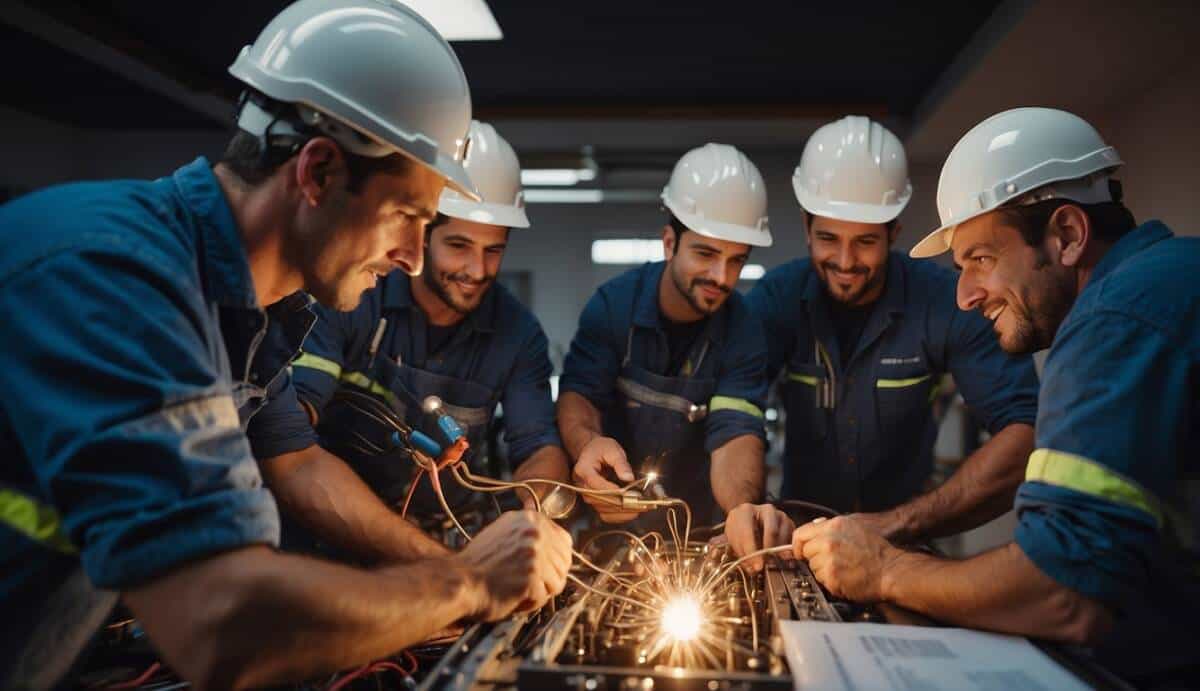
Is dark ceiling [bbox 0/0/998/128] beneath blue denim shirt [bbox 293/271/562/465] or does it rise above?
above

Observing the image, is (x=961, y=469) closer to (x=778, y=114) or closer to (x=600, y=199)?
(x=778, y=114)

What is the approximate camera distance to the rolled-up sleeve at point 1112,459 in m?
1.33

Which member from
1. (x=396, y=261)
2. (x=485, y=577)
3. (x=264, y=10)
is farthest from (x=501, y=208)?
(x=264, y=10)

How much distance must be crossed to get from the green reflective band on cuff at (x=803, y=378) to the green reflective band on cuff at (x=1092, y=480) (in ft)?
4.98

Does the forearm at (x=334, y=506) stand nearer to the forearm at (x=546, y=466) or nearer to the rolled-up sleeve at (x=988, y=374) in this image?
the forearm at (x=546, y=466)

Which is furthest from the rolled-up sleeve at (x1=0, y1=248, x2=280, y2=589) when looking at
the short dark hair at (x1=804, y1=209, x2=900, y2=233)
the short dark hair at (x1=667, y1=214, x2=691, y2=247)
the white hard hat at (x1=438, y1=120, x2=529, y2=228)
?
the short dark hair at (x1=804, y1=209, x2=900, y2=233)

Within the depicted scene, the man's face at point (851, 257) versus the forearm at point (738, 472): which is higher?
the man's face at point (851, 257)

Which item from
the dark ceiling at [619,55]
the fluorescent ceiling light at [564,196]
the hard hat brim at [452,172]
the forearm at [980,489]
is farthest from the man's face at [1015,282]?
the fluorescent ceiling light at [564,196]

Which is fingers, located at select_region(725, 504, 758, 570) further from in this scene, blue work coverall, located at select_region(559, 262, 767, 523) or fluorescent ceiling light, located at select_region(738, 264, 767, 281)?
fluorescent ceiling light, located at select_region(738, 264, 767, 281)

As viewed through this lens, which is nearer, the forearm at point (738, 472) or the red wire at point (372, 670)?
the red wire at point (372, 670)

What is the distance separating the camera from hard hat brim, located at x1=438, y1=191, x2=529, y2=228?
265 cm

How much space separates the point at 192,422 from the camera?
3.45 ft

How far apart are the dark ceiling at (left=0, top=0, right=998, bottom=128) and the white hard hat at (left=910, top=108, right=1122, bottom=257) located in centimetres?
234

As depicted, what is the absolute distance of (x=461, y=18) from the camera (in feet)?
13.2
